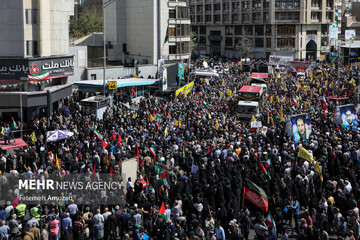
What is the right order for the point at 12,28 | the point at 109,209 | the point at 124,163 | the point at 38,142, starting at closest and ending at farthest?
the point at 109,209 → the point at 124,163 → the point at 38,142 → the point at 12,28

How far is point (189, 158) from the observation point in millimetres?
20250

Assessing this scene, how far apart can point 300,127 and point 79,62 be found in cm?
2430

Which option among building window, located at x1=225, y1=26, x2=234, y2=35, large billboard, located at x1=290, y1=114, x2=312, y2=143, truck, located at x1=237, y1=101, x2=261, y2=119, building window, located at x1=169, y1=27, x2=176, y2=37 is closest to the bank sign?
truck, located at x1=237, y1=101, x2=261, y2=119

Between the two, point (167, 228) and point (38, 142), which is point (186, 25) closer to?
point (38, 142)

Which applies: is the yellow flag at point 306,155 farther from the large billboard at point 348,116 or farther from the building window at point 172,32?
the building window at point 172,32

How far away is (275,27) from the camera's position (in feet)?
302

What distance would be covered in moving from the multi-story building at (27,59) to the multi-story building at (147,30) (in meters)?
19.9

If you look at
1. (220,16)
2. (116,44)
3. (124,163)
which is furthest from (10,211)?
(220,16)

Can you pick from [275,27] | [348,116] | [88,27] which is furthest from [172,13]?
[275,27]

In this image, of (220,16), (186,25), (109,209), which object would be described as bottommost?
(109,209)

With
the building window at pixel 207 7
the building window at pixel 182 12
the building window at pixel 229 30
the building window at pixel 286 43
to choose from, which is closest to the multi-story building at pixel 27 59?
the building window at pixel 182 12

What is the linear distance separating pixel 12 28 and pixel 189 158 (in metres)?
18.0

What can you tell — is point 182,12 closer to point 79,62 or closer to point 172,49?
point 172,49

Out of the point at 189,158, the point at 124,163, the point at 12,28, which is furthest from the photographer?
the point at 12,28
